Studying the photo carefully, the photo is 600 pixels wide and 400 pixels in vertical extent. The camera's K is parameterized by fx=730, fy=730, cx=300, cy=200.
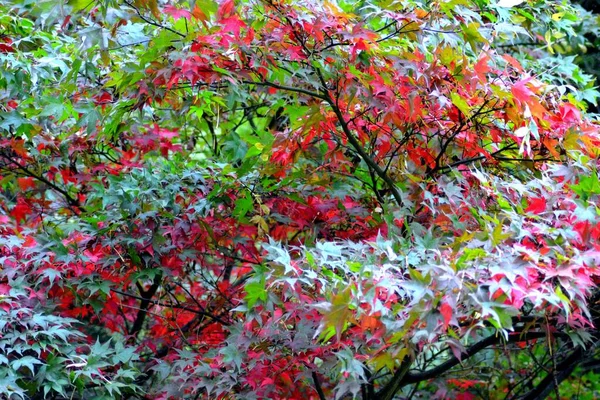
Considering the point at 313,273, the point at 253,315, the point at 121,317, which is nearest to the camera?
the point at 313,273

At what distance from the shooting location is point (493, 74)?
2.74 m

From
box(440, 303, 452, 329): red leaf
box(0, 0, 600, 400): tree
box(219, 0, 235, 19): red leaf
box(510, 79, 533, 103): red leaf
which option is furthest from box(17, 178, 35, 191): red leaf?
box(440, 303, 452, 329): red leaf

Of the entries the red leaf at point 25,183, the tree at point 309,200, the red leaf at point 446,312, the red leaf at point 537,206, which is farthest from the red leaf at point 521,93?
the red leaf at point 25,183

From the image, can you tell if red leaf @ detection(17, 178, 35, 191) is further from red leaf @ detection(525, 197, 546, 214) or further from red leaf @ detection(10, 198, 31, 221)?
red leaf @ detection(525, 197, 546, 214)

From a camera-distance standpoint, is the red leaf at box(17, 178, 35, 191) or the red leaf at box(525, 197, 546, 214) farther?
the red leaf at box(17, 178, 35, 191)

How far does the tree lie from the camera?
2.00 metres

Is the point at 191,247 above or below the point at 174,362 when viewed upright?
above

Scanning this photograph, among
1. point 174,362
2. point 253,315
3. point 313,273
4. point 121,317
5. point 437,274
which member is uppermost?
point 437,274

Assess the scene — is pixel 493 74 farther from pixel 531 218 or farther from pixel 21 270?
pixel 21 270

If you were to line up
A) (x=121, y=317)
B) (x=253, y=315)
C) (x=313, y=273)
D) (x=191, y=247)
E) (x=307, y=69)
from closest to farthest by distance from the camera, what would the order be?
(x=313, y=273) → (x=253, y=315) → (x=307, y=69) → (x=191, y=247) → (x=121, y=317)

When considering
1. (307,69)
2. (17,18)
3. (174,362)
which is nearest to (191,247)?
(174,362)

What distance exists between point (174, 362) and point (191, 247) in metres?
0.48

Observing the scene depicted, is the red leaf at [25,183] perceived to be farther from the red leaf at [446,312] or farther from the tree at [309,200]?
the red leaf at [446,312]

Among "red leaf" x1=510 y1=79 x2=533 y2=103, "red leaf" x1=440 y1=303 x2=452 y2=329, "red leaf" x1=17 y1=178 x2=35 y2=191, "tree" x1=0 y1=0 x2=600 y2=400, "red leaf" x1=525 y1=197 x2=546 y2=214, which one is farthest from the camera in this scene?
"red leaf" x1=17 y1=178 x2=35 y2=191
